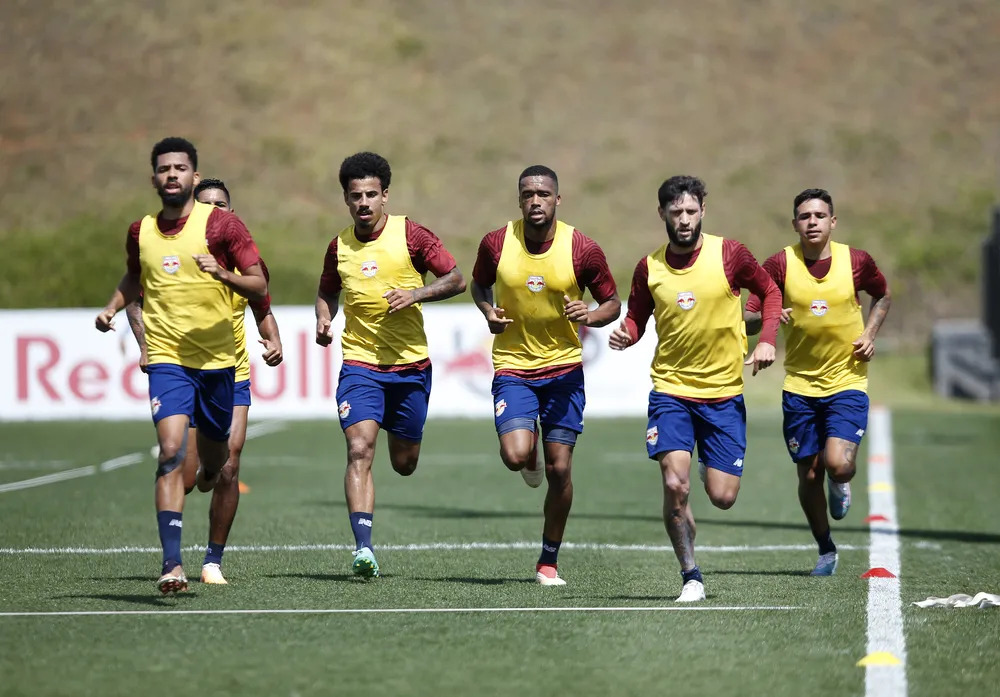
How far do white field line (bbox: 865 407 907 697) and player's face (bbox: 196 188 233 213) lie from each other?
4.41 metres

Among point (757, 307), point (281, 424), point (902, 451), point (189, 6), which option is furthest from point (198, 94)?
point (757, 307)

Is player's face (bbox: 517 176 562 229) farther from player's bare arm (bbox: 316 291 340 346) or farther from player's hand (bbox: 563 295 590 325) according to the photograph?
player's bare arm (bbox: 316 291 340 346)

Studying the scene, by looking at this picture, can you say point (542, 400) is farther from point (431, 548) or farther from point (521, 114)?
point (521, 114)

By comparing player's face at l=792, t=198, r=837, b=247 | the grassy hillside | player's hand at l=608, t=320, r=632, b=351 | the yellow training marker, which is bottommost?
the yellow training marker

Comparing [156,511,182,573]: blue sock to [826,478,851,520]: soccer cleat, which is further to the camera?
[826,478,851,520]: soccer cleat

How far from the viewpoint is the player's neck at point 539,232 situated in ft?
31.1

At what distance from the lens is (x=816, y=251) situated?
1009 cm

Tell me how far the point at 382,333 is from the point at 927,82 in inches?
2607

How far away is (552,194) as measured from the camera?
9.42 m

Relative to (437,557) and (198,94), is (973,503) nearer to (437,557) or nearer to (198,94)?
(437,557)

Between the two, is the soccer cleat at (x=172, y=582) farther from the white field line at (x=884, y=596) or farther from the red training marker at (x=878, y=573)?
the red training marker at (x=878, y=573)

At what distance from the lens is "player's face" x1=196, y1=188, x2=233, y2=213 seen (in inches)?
411

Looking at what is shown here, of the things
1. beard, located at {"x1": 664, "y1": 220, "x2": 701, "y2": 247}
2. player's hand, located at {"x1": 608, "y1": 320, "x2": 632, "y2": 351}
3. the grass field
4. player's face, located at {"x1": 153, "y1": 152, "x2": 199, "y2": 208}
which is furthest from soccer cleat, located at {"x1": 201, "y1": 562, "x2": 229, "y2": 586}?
beard, located at {"x1": 664, "y1": 220, "x2": 701, "y2": 247}

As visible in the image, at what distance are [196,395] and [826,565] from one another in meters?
3.80
